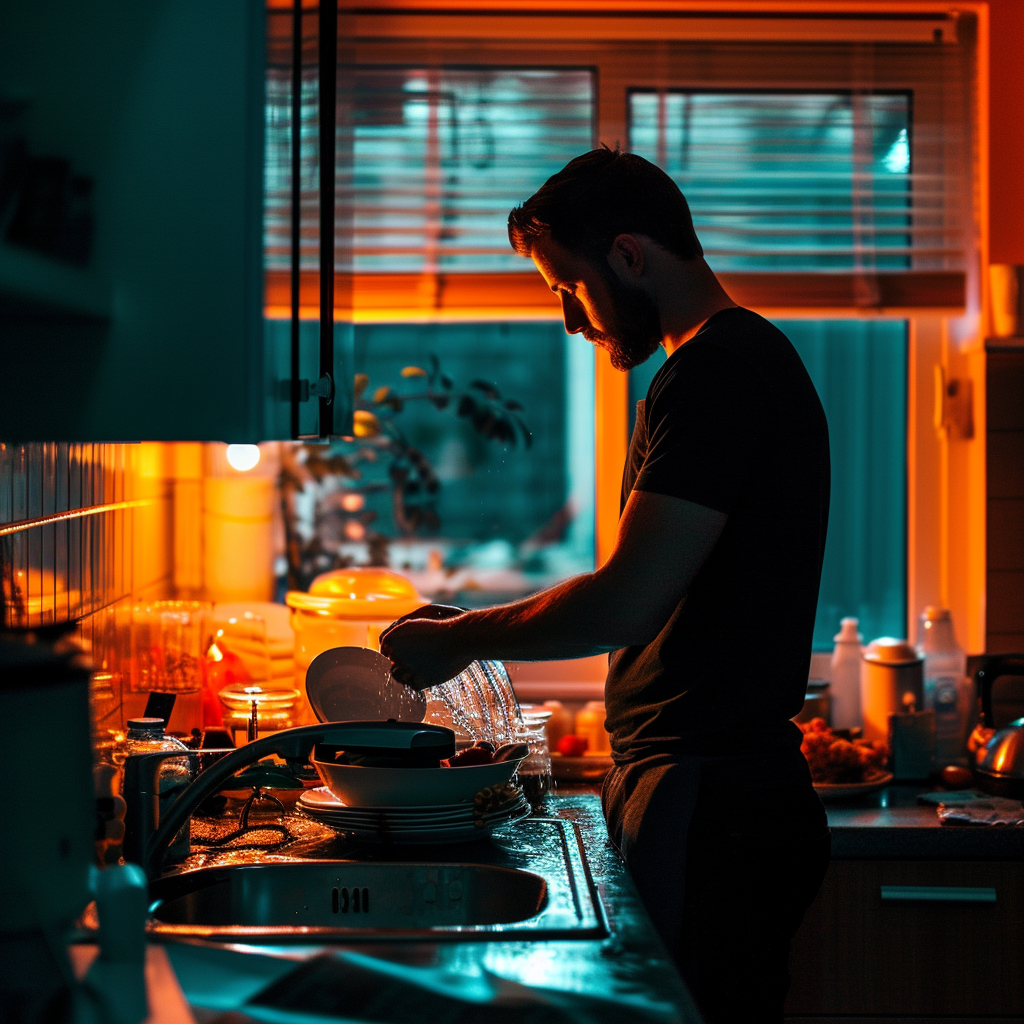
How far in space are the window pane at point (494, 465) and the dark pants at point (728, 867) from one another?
123 cm

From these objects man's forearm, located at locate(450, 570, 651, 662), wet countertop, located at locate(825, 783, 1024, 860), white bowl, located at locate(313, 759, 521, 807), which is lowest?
wet countertop, located at locate(825, 783, 1024, 860)

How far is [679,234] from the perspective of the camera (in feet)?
4.80

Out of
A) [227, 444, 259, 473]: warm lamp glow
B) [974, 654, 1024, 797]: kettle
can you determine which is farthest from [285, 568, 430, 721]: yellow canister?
[974, 654, 1024, 797]: kettle

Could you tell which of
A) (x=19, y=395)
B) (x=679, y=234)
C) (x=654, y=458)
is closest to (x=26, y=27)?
(x=19, y=395)

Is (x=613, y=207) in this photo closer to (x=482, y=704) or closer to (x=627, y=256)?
(x=627, y=256)

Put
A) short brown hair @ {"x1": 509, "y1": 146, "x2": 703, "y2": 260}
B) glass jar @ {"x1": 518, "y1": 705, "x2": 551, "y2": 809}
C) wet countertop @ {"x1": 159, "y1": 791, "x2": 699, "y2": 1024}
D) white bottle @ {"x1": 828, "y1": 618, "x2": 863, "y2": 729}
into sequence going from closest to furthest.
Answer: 1. wet countertop @ {"x1": 159, "y1": 791, "x2": 699, "y2": 1024}
2. short brown hair @ {"x1": 509, "y1": 146, "x2": 703, "y2": 260}
3. glass jar @ {"x1": 518, "y1": 705, "x2": 551, "y2": 809}
4. white bottle @ {"x1": 828, "y1": 618, "x2": 863, "y2": 729}

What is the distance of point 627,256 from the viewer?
4.84 ft

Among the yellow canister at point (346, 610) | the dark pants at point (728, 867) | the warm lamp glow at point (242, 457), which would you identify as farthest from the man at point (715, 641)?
the warm lamp glow at point (242, 457)

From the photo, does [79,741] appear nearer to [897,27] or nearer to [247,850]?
[247,850]

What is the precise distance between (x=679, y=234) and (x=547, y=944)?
0.84m

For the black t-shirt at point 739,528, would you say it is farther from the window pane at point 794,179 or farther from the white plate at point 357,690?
the window pane at point 794,179

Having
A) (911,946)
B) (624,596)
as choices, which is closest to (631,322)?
(624,596)

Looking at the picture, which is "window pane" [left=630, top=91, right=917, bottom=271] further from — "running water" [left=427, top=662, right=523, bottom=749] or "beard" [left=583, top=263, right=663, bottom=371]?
"running water" [left=427, top=662, right=523, bottom=749]

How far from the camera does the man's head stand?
57.5 inches
